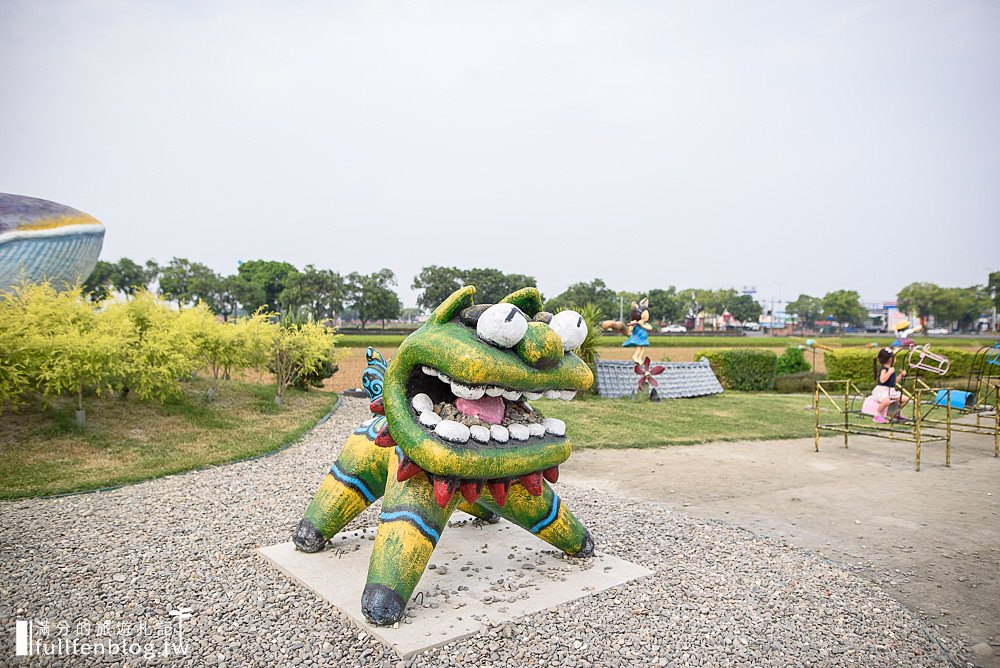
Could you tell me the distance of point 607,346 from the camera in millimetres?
42625

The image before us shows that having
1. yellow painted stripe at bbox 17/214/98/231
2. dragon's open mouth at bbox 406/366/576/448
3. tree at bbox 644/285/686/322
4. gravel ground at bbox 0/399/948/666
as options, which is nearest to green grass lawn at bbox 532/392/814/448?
gravel ground at bbox 0/399/948/666

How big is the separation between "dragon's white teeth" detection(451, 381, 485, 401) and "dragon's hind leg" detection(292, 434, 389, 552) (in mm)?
1215

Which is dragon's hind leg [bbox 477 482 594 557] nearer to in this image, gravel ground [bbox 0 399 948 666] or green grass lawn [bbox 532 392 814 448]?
gravel ground [bbox 0 399 948 666]

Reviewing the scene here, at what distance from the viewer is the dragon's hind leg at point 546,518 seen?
477 cm

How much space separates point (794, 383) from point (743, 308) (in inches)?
2880

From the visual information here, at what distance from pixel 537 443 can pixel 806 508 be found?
15.5ft

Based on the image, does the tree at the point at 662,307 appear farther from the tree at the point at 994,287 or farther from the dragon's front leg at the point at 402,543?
the dragon's front leg at the point at 402,543

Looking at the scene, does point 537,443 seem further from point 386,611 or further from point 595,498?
point 595,498

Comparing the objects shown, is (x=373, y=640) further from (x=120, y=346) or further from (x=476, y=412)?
(x=120, y=346)

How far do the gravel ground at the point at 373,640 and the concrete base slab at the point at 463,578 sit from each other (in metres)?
0.10

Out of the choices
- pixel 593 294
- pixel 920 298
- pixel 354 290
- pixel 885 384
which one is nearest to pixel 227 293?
pixel 354 290

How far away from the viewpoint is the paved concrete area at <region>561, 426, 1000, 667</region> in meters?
5.01

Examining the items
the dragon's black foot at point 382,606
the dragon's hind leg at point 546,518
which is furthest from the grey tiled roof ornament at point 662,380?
the dragon's black foot at point 382,606

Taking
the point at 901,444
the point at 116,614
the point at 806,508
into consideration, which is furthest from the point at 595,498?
the point at 901,444
